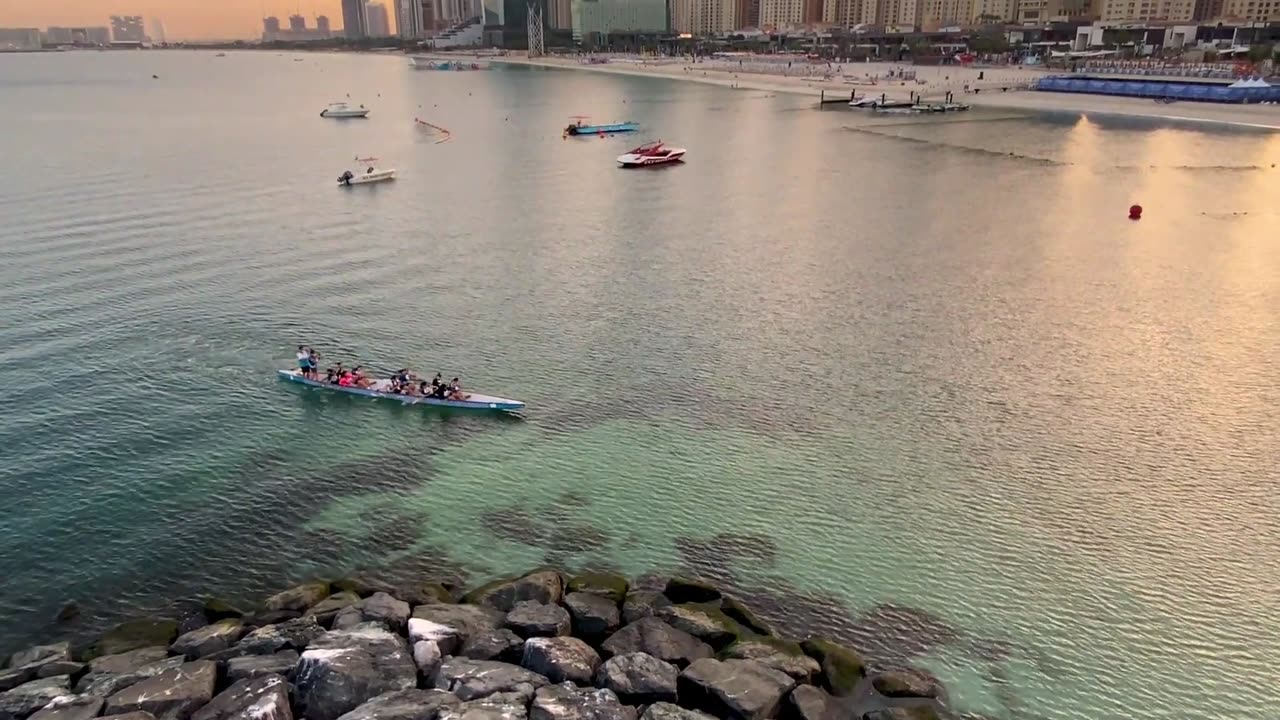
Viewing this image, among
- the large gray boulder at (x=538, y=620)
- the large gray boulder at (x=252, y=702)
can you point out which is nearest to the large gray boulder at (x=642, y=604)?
the large gray boulder at (x=538, y=620)

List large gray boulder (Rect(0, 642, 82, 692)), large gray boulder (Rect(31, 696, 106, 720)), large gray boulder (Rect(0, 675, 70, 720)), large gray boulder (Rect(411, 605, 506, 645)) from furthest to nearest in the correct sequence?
large gray boulder (Rect(411, 605, 506, 645)) → large gray boulder (Rect(0, 642, 82, 692)) → large gray boulder (Rect(0, 675, 70, 720)) → large gray boulder (Rect(31, 696, 106, 720))

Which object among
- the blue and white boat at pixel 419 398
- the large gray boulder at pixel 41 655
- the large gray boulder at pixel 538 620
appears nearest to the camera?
the large gray boulder at pixel 41 655

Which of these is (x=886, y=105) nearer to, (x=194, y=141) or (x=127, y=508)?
(x=194, y=141)

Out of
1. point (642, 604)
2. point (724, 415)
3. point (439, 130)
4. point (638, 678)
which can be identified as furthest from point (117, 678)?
point (439, 130)

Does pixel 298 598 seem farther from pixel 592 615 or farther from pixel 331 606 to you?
pixel 592 615

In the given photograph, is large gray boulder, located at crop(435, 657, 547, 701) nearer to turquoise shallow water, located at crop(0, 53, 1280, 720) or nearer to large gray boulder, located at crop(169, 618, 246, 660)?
turquoise shallow water, located at crop(0, 53, 1280, 720)

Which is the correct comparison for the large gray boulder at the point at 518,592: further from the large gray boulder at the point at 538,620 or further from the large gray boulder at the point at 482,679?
the large gray boulder at the point at 482,679

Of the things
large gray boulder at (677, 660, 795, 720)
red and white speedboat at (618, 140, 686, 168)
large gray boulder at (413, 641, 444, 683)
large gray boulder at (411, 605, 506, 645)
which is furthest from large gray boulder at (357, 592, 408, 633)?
red and white speedboat at (618, 140, 686, 168)
